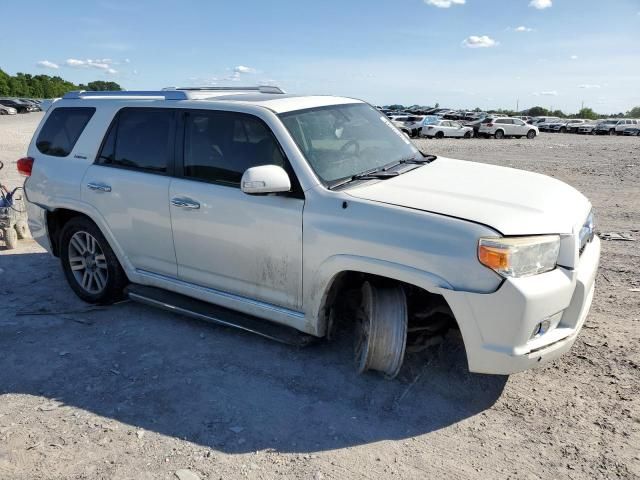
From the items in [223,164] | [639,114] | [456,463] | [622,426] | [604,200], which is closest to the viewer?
[456,463]

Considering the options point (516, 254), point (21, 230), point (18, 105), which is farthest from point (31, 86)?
point (516, 254)

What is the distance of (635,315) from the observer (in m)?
4.53

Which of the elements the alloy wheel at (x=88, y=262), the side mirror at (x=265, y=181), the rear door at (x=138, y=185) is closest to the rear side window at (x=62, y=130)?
the rear door at (x=138, y=185)

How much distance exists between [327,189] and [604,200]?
829 cm

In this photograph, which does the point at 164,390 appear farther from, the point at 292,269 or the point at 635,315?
the point at 635,315

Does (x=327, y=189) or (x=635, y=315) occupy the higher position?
(x=327, y=189)

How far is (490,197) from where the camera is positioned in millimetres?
3322

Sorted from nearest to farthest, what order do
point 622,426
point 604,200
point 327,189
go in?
point 622,426 → point 327,189 → point 604,200

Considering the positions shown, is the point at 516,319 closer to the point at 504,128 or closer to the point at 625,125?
the point at 504,128

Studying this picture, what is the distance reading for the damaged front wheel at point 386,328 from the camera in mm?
3375

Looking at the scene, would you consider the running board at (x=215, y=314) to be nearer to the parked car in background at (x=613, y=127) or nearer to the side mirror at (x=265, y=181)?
the side mirror at (x=265, y=181)

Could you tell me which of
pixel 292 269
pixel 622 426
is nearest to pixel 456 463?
pixel 622 426

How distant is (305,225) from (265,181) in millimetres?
385

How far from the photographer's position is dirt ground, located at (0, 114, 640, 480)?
9.33ft
